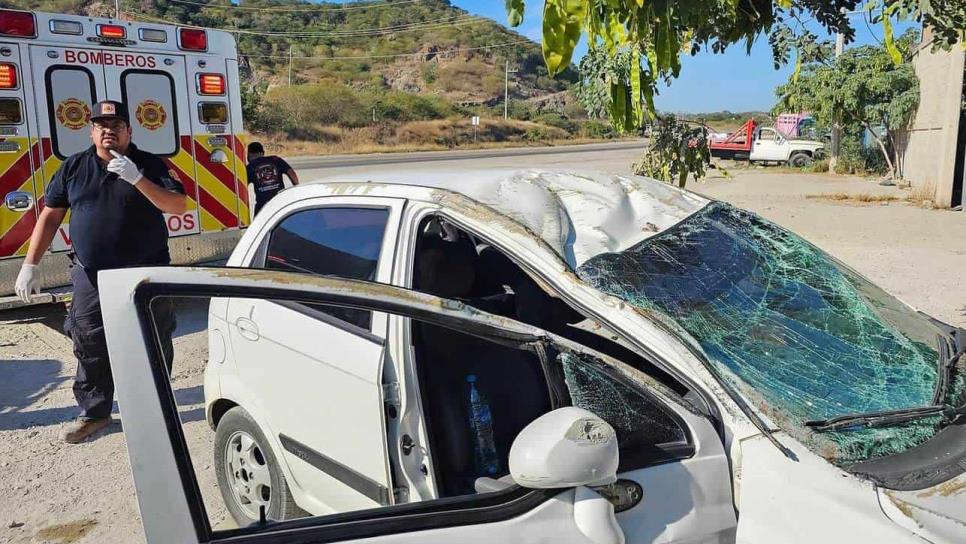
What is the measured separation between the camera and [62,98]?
6453 mm

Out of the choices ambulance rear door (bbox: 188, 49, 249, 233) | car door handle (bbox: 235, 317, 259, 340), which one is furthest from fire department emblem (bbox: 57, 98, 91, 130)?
car door handle (bbox: 235, 317, 259, 340)

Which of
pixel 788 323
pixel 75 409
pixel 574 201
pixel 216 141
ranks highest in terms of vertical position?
pixel 216 141

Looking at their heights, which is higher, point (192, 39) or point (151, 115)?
point (192, 39)

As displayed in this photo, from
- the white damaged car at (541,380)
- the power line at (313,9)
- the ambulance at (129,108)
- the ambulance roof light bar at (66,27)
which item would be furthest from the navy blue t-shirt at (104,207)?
the power line at (313,9)

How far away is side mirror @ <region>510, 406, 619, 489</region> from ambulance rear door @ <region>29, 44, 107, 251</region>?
5903mm

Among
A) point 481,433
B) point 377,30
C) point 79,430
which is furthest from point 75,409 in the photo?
point 377,30

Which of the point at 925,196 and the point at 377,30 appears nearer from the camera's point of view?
the point at 925,196

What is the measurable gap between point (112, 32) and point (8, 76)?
94 centimetres

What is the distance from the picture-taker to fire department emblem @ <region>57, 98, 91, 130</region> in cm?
648

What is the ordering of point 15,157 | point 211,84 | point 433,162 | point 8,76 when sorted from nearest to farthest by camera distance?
point 8,76 → point 15,157 → point 211,84 → point 433,162

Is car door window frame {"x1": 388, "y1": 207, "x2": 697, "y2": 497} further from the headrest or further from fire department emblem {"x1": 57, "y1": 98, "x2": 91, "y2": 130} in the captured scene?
fire department emblem {"x1": 57, "y1": 98, "x2": 91, "y2": 130}

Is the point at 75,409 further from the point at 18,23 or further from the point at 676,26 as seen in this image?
the point at 676,26

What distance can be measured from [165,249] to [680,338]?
354cm

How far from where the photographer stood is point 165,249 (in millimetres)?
4605
